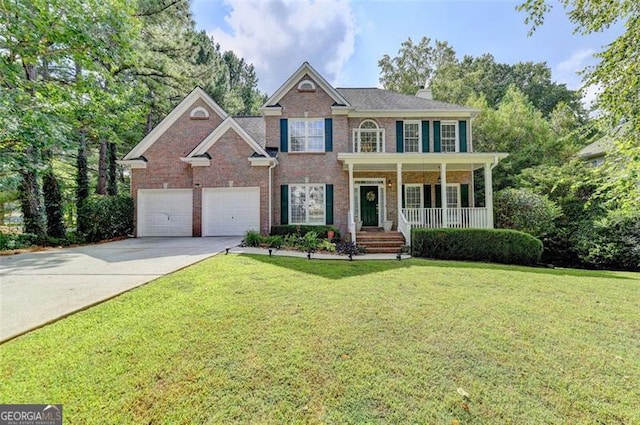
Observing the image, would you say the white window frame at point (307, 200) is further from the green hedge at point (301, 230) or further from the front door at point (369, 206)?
the front door at point (369, 206)

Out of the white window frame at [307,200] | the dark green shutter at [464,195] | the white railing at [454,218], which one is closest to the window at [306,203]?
the white window frame at [307,200]

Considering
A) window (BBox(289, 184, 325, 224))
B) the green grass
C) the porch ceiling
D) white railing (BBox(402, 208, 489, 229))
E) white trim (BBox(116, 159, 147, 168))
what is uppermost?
white trim (BBox(116, 159, 147, 168))

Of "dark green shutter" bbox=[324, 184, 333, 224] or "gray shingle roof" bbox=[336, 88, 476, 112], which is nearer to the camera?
"dark green shutter" bbox=[324, 184, 333, 224]

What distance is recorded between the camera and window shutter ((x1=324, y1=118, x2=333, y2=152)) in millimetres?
13188

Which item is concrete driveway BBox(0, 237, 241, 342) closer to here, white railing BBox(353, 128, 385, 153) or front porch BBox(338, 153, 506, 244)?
front porch BBox(338, 153, 506, 244)

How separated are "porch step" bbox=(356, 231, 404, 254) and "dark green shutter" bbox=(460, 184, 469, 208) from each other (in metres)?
4.78

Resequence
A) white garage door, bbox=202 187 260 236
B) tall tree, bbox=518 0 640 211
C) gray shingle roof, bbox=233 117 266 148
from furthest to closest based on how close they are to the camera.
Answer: gray shingle roof, bbox=233 117 266 148 < white garage door, bbox=202 187 260 236 < tall tree, bbox=518 0 640 211

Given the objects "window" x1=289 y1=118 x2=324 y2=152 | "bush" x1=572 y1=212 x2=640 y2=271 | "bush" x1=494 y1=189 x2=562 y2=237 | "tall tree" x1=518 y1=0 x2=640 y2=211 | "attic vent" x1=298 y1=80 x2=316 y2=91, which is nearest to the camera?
"tall tree" x1=518 y1=0 x2=640 y2=211

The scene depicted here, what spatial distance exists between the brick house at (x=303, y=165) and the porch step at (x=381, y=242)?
47cm

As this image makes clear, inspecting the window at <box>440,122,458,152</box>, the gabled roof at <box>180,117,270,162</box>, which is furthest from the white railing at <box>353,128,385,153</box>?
the gabled roof at <box>180,117,270,162</box>

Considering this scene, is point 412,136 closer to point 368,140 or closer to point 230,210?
point 368,140

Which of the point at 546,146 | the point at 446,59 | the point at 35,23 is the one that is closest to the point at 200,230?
the point at 35,23

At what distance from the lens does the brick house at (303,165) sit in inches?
494

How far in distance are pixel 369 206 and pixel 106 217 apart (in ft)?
41.0
